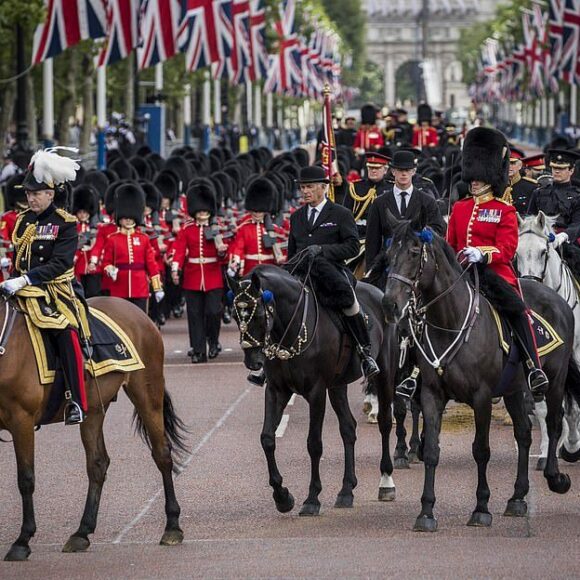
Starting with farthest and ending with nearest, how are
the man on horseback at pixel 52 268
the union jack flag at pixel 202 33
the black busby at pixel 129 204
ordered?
1. the union jack flag at pixel 202 33
2. the black busby at pixel 129 204
3. the man on horseback at pixel 52 268

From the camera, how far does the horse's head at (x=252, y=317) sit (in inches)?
400

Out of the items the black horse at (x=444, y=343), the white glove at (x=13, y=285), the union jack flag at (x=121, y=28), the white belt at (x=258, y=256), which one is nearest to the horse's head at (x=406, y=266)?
the black horse at (x=444, y=343)

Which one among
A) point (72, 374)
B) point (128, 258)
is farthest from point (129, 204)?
point (72, 374)

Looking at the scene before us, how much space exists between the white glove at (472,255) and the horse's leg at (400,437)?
1.88m

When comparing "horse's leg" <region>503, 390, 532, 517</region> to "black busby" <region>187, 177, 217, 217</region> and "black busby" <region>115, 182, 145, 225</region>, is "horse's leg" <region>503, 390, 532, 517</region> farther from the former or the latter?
"black busby" <region>187, 177, 217, 217</region>

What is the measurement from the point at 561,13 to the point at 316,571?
37.2 m

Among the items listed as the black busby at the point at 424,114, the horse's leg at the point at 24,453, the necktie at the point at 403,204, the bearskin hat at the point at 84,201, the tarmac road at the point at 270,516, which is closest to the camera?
the tarmac road at the point at 270,516

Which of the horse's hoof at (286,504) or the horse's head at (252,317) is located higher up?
the horse's head at (252,317)

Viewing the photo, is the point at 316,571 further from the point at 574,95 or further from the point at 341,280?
the point at 574,95

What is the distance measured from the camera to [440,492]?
11398 millimetres

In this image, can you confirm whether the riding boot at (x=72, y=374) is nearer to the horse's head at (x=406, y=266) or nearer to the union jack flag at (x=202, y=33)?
the horse's head at (x=406, y=266)

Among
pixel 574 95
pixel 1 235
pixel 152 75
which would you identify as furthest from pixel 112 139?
pixel 1 235

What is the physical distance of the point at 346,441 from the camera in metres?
11.1

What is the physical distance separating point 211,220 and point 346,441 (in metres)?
9.41
